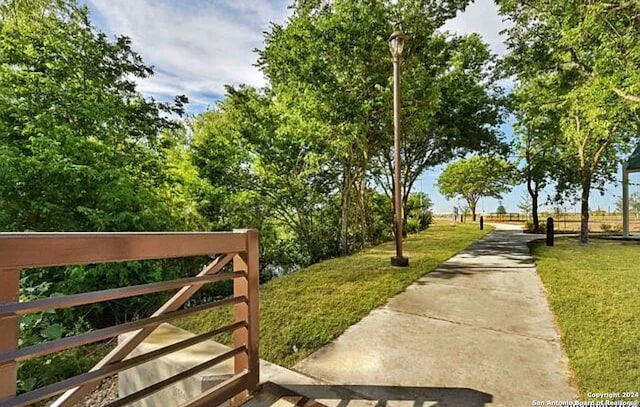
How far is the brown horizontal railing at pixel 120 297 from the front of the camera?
1.03 meters

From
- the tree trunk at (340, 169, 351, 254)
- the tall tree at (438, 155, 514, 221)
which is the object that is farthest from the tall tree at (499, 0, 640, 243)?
the tall tree at (438, 155, 514, 221)

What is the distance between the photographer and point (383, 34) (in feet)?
22.4

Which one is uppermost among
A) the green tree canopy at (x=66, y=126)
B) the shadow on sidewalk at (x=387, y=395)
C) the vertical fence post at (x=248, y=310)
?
the green tree canopy at (x=66, y=126)

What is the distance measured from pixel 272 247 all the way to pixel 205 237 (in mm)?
7956

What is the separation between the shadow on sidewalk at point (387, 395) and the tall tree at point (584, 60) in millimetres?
5586

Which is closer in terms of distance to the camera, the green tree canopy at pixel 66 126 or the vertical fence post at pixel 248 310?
the vertical fence post at pixel 248 310

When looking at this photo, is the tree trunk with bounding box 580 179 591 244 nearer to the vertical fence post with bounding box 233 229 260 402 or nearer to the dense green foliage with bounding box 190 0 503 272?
the dense green foliage with bounding box 190 0 503 272

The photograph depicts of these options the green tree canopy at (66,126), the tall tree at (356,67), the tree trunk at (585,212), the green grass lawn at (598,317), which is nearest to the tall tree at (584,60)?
the tree trunk at (585,212)

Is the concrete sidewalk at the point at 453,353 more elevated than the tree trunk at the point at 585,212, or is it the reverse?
the tree trunk at the point at 585,212

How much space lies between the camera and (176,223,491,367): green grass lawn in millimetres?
2732

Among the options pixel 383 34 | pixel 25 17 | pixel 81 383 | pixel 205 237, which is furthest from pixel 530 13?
pixel 25 17

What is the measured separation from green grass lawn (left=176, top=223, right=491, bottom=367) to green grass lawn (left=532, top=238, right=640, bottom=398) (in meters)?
1.68

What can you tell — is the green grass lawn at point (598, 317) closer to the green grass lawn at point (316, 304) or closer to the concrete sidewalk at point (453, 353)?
the concrete sidewalk at point (453, 353)

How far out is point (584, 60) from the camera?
6.72 m
